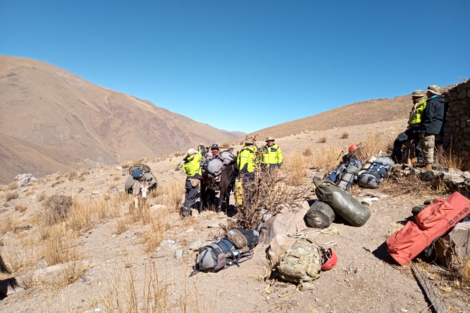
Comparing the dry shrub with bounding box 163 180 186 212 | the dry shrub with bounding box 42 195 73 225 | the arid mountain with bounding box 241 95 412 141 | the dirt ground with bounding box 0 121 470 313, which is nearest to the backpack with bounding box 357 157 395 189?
the dirt ground with bounding box 0 121 470 313

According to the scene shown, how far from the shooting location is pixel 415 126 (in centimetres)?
652

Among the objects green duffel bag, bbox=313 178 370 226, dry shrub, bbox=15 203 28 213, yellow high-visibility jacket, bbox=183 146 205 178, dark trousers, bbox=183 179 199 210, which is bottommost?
dry shrub, bbox=15 203 28 213

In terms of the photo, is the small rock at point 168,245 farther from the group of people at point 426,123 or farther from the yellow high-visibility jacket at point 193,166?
the group of people at point 426,123

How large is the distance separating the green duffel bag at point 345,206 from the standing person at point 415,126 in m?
3.42

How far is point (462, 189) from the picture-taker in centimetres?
460

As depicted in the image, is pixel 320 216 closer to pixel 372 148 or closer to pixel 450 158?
pixel 450 158

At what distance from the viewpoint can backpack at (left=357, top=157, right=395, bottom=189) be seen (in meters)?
5.95

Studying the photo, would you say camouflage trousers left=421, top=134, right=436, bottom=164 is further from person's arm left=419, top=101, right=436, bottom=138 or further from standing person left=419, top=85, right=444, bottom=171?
person's arm left=419, top=101, right=436, bottom=138

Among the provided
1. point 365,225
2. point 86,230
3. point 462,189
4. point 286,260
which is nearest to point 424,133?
point 462,189

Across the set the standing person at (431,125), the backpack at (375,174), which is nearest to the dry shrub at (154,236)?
the backpack at (375,174)

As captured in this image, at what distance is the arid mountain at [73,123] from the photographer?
55125mm

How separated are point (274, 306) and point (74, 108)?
3212 inches

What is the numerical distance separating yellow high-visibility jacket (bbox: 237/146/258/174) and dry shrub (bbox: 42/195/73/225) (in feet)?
22.1

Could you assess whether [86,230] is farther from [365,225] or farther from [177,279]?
[365,225]
